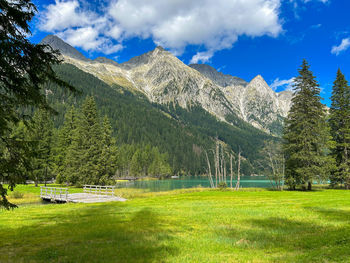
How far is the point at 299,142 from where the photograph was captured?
143ft

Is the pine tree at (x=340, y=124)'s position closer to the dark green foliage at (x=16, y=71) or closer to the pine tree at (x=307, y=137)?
the pine tree at (x=307, y=137)

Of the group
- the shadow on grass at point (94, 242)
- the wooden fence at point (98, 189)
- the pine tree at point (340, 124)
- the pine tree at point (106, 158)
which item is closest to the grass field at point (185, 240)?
the shadow on grass at point (94, 242)

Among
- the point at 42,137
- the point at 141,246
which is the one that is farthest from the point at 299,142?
the point at 42,137

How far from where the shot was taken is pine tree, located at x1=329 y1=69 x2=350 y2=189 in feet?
146

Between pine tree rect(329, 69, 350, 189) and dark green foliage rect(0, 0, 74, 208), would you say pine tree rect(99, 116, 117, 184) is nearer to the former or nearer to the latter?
pine tree rect(329, 69, 350, 189)

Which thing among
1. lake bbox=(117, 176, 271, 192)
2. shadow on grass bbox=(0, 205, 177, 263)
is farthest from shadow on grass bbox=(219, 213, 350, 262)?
lake bbox=(117, 176, 271, 192)

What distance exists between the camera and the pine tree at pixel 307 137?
41156mm

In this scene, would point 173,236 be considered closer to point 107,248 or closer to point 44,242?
point 107,248

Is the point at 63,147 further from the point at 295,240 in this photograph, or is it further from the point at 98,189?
the point at 295,240

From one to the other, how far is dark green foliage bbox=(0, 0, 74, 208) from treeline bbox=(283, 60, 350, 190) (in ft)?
132

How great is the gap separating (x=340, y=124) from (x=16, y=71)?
52270 mm

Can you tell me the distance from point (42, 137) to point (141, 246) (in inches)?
2238

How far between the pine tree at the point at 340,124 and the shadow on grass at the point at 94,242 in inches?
1618

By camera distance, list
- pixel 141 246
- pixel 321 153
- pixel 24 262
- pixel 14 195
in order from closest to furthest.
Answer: pixel 24 262 → pixel 141 246 → pixel 14 195 → pixel 321 153
